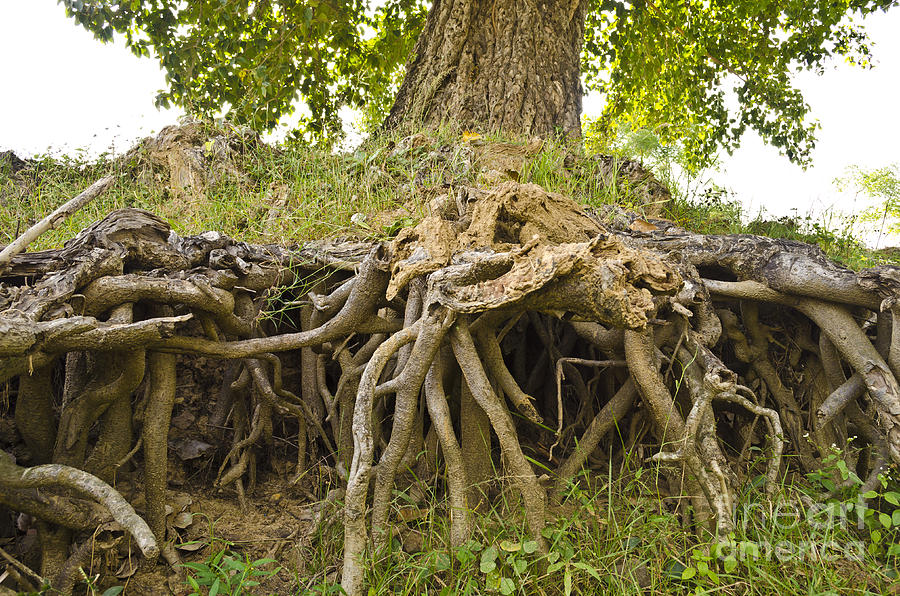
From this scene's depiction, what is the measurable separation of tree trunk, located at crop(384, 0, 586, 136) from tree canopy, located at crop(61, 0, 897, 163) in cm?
35

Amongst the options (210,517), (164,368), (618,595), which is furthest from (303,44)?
(618,595)

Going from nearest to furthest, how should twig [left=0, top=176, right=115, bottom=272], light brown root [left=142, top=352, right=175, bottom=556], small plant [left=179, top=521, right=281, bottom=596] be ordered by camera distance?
1. twig [left=0, top=176, right=115, bottom=272]
2. small plant [left=179, top=521, right=281, bottom=596]
3. light brown root [left=142, top=352, right=175, bottom=556]

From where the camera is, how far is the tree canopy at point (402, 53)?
5633 millimetres

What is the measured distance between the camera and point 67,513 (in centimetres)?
221

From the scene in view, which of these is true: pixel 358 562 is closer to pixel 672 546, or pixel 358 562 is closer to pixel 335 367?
pixel 672 546

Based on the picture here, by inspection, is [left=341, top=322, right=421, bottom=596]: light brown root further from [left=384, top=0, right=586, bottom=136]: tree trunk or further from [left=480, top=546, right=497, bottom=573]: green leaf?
[left=384, top=0, right=586, bottom=136]: tree trunk

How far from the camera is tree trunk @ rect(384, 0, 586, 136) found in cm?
517

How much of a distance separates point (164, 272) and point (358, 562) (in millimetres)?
1489

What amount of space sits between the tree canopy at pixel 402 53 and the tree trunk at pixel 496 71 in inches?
13.8

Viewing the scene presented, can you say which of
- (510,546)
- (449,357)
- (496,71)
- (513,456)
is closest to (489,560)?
(510,546)

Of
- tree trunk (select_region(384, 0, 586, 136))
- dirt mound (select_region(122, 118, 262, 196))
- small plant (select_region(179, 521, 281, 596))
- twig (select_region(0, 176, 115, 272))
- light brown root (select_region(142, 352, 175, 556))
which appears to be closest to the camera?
twig (select_region(0, 176, 115, 272))

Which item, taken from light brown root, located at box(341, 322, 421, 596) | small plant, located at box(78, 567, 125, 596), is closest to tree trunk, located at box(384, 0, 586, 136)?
light brown root, located at box(341, 322, 421, 596)

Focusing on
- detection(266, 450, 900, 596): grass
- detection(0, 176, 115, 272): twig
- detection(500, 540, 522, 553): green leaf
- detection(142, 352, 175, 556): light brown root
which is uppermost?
detection(0, 176, 115, 272): twig

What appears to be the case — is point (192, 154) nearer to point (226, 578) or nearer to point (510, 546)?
point (226, 578)
